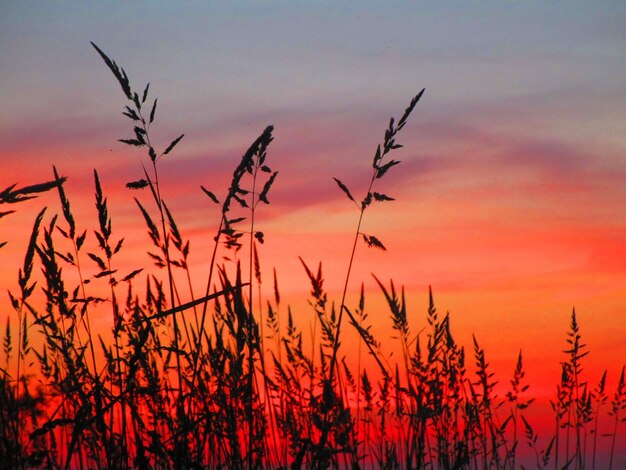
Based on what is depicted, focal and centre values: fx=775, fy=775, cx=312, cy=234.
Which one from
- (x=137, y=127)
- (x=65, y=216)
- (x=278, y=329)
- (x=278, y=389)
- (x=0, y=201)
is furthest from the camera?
(x=278, y=329)

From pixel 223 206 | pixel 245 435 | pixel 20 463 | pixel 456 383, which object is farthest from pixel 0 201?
pixel 456 383

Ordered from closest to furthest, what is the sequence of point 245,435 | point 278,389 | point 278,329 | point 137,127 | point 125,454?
1. point 125,454
2. point 137,127
3. point 245,435
4. point 278,389
5. point 278,329

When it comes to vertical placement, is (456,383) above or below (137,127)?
below

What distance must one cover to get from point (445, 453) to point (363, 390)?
0.97m

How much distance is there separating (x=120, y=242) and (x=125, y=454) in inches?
37.3

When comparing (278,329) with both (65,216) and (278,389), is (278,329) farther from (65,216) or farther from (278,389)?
(65,216)

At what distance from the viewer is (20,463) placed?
3289 millimetres

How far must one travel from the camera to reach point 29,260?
3.68 meters

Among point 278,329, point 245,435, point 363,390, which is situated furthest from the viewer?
point 278,329

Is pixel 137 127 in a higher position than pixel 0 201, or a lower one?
higher

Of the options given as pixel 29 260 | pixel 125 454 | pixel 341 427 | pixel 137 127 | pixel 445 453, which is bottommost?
pixel 445 453

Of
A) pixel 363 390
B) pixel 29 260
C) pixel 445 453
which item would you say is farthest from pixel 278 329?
pixel 29 260

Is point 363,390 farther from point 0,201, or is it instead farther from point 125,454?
point 0,201

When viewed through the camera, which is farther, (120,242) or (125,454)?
(120,242)
